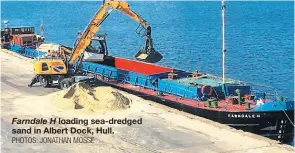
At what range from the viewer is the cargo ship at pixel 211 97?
21.5 meters

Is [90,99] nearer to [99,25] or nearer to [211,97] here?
Result: [211,97]

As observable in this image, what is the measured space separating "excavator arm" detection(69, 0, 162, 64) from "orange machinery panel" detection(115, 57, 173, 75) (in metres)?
0.83

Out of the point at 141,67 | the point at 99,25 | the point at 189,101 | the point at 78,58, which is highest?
the point at 99,25

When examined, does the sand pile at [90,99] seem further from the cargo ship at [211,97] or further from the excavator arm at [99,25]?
the excavator arm at [99,25]

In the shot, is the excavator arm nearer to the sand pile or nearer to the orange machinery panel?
the orange machinery panel

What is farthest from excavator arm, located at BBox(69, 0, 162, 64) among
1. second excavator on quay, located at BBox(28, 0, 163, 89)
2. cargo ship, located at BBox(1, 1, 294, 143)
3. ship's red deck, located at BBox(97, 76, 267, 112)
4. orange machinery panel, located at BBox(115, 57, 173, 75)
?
ship's red deck, located at BBox(97, 76, 267, 112)

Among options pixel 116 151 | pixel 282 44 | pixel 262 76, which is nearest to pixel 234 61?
pixel 262 76

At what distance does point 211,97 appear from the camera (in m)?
24.1

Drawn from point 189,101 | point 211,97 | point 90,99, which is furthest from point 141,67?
point 211,97

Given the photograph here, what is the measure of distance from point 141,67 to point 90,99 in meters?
7.72

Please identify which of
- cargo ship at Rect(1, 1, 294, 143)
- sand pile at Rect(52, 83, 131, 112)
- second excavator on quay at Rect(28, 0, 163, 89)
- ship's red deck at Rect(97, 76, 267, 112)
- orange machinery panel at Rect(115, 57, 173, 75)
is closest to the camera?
cargo ship at Rect(1, 1, 294, 143)

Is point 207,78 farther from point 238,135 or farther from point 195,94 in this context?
point 238,135

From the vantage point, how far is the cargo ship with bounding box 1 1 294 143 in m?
21.5

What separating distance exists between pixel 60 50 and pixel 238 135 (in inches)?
569
